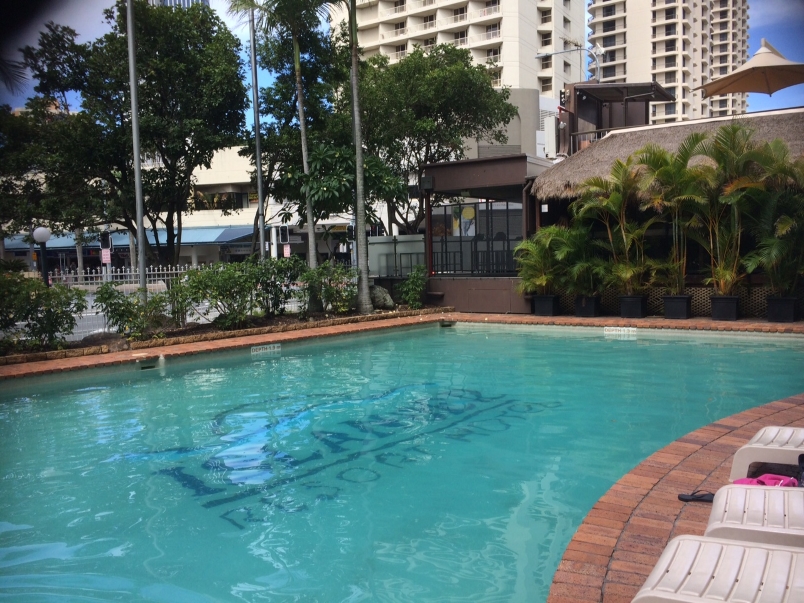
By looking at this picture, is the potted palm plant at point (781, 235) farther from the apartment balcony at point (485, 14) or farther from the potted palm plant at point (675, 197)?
the apartment balcony at point (485, 14)

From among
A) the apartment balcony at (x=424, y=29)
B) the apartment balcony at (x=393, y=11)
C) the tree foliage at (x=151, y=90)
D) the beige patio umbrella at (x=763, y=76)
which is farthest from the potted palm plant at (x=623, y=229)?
the apartment balcony at (x=393, y=11)

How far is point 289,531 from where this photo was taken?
14.6ft

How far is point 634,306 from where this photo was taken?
50.0ft

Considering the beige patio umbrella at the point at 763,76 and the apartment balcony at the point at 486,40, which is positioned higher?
the apartment balcony at the point at 486,40

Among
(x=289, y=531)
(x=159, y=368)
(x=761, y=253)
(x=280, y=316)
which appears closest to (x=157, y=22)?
(x=280, y=316)

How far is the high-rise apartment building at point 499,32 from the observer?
176 ft

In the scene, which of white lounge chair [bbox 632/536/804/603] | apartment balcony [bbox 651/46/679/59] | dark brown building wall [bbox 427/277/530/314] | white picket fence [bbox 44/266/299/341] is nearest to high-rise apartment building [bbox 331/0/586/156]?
apartment balcony [bbox 651/46/679/59]

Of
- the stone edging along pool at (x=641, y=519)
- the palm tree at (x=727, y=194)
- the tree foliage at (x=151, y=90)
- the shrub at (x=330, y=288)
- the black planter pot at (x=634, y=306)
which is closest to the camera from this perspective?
the stone edging along pool at (x=641, y=519)

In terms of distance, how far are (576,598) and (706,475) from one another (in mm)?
1964

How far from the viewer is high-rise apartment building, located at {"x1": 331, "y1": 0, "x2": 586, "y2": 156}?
53656 mm

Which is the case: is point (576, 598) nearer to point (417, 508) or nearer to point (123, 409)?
point (417, 508)

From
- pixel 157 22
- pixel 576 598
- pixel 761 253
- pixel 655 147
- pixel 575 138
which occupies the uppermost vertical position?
pixel 157 22

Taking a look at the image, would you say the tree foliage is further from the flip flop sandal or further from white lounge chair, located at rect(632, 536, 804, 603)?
white lounge chair, located at rect(632, 536, 804, 603)

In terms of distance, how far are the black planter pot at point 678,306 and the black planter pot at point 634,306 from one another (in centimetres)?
57
